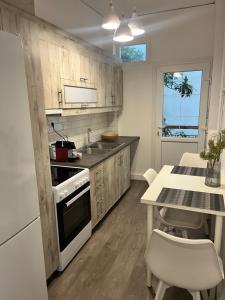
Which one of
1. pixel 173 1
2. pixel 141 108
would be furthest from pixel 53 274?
pixel 173 1

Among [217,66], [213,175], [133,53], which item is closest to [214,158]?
[213,175]

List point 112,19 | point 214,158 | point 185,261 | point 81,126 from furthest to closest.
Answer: point 81,126, point 112,19, point 214,158, point 185,261

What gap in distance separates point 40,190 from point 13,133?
0.67 metres

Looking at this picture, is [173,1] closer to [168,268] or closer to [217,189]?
[217,189]

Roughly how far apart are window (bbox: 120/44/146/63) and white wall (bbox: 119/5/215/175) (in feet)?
0.45

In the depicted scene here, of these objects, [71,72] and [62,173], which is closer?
[62,173]

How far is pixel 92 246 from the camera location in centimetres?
256

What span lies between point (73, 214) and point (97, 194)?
1.90ft

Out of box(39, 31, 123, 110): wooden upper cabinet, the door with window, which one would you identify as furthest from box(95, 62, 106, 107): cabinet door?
the door with window

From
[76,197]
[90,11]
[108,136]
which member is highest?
[90,11]

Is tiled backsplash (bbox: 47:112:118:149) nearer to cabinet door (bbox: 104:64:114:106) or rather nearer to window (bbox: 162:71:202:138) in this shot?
cabinet door (bbox: 104:64:114:106)

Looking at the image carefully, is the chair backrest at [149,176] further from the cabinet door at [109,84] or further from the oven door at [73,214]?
the cabinet door at [109,84]

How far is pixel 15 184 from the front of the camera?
1.31 metres

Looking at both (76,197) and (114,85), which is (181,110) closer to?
(114,85)
